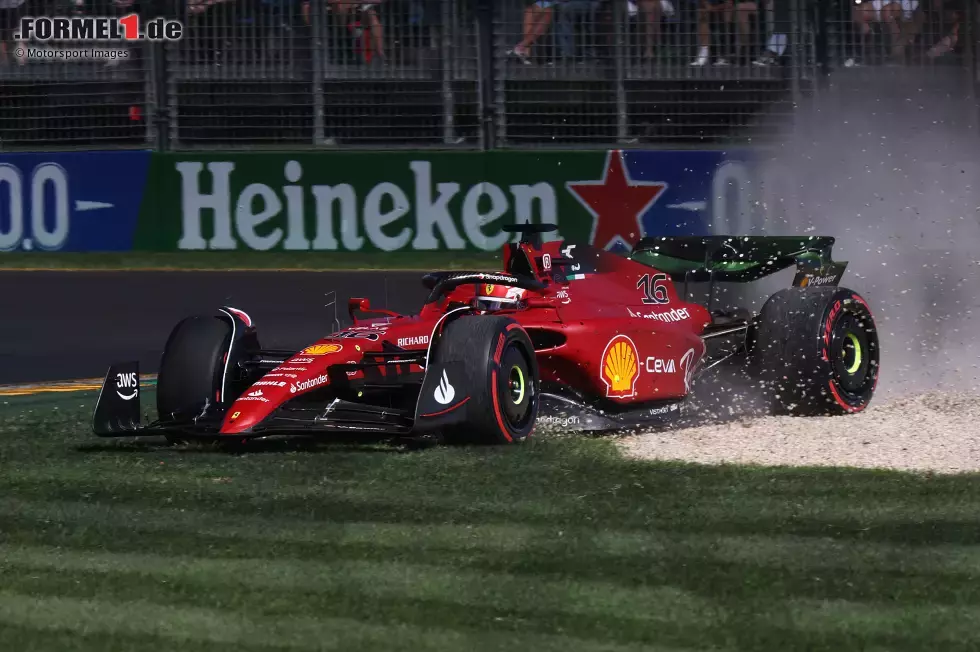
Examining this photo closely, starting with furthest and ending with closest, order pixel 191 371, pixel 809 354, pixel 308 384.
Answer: pixel 809 354 → pixel 191 371 → pixel 308 384

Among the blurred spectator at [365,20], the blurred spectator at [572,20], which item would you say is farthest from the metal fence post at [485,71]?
the blurred spectator at [365,20]

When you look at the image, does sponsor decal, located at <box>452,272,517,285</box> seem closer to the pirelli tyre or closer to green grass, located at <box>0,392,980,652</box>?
green grass, located at <box>0,392,980,652</box>

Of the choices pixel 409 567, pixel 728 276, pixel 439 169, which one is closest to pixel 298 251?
pixel 439 169

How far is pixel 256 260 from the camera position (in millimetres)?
13891

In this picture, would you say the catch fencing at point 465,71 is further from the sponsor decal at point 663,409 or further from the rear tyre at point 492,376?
the rear tyre at point 492,376

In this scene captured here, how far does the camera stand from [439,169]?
14203 millimetres

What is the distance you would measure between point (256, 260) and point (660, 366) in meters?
6.42

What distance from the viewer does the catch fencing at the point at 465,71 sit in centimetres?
1418

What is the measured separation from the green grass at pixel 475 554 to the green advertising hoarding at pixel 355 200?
7.15 metres

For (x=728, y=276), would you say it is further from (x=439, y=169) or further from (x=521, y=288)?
(x=439, y=169)

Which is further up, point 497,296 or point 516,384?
point 497,296

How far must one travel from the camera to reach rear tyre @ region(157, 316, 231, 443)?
295 inches
